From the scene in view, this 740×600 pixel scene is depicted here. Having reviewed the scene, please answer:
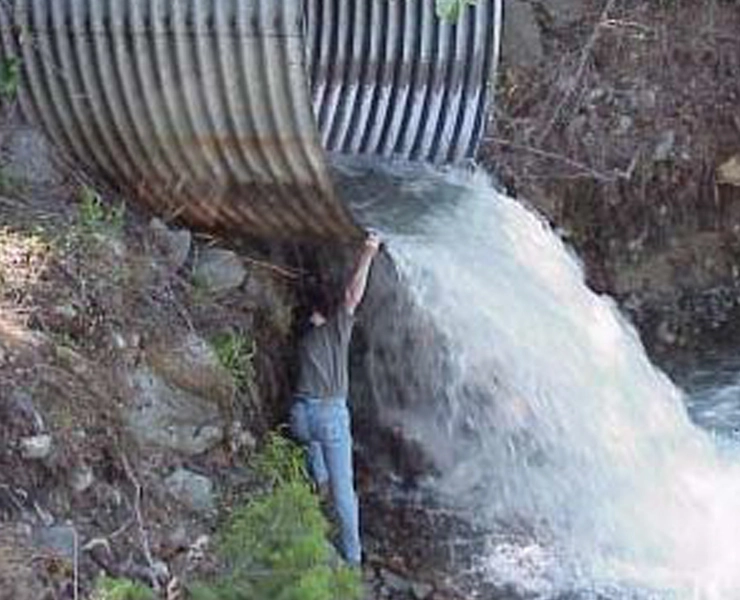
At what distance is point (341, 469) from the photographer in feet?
24.4

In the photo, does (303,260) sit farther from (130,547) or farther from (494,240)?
(130,547)

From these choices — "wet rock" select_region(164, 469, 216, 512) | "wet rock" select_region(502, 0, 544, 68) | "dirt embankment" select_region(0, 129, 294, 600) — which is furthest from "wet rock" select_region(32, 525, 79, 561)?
"wet rock" select_region(502, 0, 544, 68)

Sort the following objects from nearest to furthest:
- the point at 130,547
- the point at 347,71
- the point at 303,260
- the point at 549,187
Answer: the point at 130,547 < the point at 303,260 < the point at 347,71 < the point at 549,187

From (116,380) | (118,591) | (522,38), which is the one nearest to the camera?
(118,591)

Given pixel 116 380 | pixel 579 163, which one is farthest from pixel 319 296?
pixel 579 163

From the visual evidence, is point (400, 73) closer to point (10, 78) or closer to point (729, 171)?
point (10, 78)

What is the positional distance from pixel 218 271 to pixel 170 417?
84cm

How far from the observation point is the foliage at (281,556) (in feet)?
20.0

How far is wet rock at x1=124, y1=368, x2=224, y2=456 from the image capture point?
6742 millimetres

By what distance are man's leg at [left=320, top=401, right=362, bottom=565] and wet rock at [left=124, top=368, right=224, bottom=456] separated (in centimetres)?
53

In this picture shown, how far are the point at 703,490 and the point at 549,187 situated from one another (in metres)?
2.44

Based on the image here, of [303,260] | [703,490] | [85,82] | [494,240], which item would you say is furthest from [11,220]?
[703,490]

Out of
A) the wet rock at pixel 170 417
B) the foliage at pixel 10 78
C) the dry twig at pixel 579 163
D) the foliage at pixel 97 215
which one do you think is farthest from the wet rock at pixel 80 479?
the dry twig at pixel 579 163

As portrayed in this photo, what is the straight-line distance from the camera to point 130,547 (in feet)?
20.6
